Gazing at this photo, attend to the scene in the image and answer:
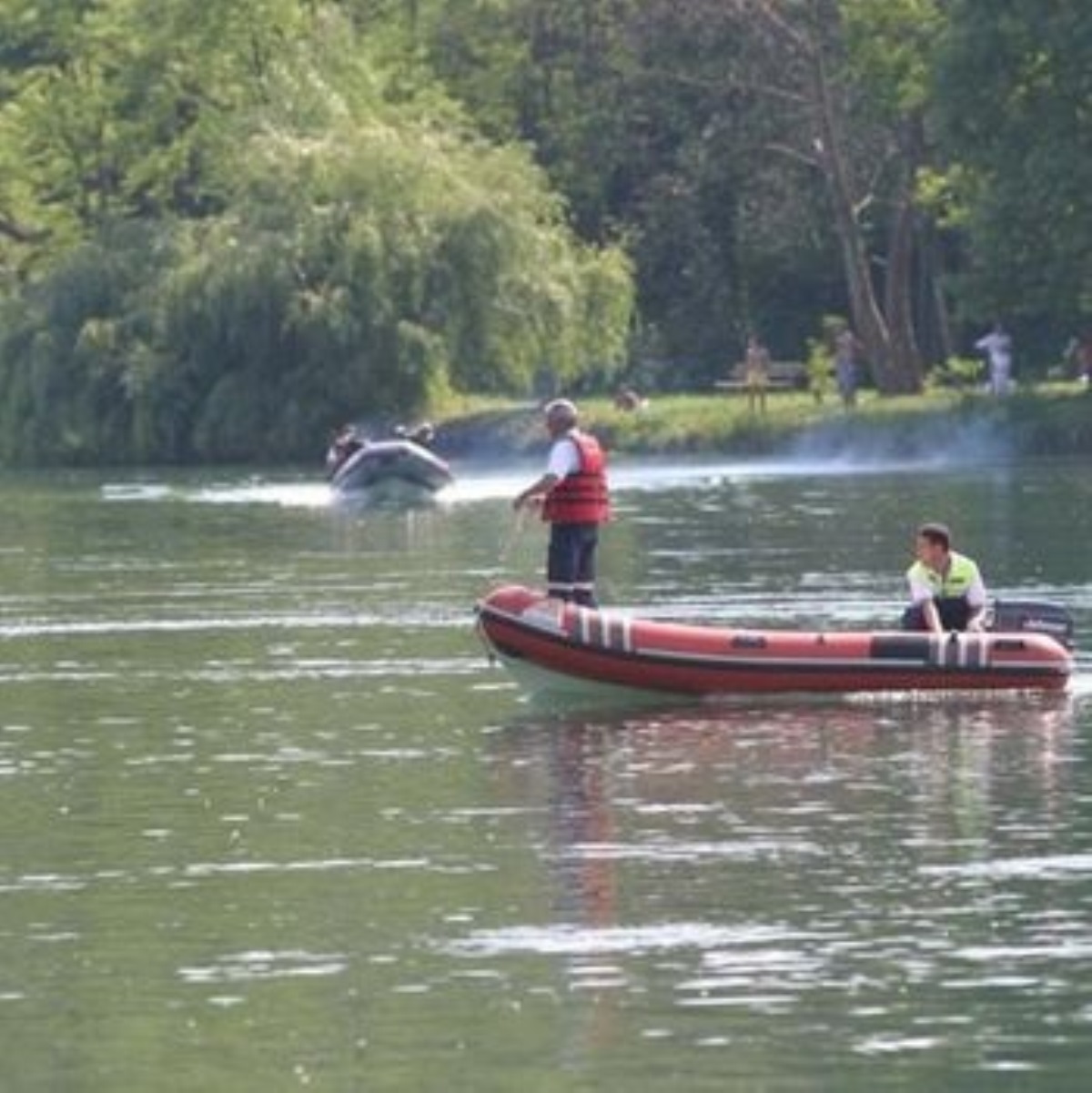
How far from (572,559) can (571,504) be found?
412mm

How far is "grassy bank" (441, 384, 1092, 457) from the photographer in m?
71.4

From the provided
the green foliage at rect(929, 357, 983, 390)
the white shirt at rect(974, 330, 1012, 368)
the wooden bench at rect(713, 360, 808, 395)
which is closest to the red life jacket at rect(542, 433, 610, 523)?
the white shirt at rect(974, 330, 1012, 368)

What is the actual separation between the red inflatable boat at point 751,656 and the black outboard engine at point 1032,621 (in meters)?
0.19

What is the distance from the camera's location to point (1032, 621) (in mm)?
31219

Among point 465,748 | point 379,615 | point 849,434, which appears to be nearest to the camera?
point 465,748

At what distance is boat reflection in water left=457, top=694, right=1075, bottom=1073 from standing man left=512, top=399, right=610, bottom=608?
4.03 feet

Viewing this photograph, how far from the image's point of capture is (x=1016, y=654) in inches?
1209

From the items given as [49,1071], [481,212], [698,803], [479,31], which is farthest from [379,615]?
[479,31]

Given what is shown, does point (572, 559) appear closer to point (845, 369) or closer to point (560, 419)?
point (560, 419)

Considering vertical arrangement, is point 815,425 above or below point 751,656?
above

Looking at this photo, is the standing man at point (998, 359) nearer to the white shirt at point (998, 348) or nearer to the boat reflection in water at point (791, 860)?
the white shirt at point (998, 348)

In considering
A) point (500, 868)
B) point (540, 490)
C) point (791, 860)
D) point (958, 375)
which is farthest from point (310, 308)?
point (791, 860)

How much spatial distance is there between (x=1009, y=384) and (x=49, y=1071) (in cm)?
6031

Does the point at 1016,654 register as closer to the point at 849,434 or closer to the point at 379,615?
the point at 379,615
